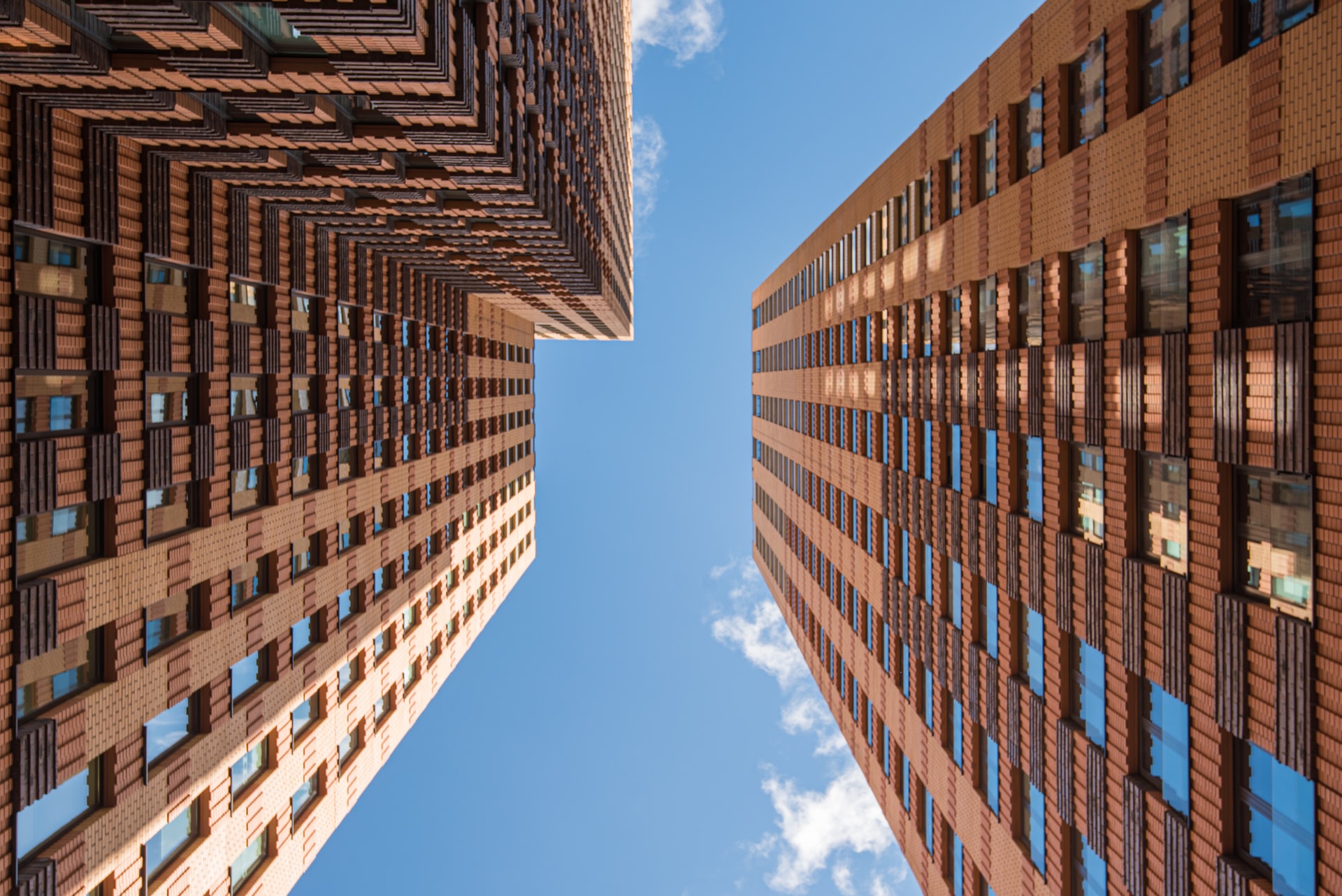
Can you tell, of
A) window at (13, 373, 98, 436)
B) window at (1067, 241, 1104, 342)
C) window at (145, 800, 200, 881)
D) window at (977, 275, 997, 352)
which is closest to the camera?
window at (13, 373, 98, 436)

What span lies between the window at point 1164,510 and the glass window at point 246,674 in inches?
997

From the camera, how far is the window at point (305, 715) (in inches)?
916

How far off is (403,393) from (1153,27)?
1261 inches

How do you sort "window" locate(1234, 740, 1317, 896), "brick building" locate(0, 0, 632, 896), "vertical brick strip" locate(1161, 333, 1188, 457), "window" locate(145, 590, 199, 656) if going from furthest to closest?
1. "window" locate(145, 590, 199, 656)
2. "vertical brick strip" locate(1161, 333, 1188, 457)
3. "brick building" locate(0, 0, 632, 896)
4. "window" locate(1234, 740, 1317, 896)

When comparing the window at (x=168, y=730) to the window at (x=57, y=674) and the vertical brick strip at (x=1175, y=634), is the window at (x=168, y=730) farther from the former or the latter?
the vertical brick strip at (x=1175, y=634)

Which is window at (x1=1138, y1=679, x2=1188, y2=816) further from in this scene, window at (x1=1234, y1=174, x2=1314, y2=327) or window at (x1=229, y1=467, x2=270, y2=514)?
window at (x1=229, y1=467, x2=270, y2=514)

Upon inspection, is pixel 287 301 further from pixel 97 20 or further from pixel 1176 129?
pixel 1176 129

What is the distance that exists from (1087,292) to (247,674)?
2750 cm

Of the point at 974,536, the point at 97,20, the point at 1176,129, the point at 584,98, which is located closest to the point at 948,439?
the point at 974,536

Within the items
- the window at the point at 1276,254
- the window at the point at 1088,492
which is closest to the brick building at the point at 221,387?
the window at the point at 1276,254

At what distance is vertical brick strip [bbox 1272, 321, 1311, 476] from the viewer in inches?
459

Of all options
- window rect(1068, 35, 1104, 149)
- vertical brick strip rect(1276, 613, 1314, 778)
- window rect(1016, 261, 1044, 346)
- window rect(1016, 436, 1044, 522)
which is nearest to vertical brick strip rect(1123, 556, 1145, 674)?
vertical brick strip rect(1276, 613, 1314, 778)

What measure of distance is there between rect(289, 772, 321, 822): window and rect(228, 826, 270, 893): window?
3.64 ft

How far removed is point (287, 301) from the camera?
23516 mm
